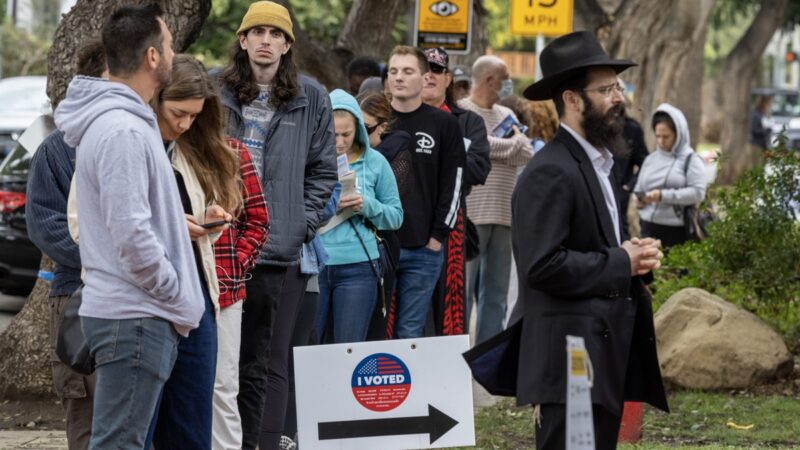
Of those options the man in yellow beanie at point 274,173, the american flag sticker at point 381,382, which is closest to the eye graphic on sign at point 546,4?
the american flag sticker at point 381,382

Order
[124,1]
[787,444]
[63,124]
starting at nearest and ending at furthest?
1. [63,124]
2. [787,444]
3. [124,1]

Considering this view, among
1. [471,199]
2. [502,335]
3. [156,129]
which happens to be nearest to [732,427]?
[471,199]

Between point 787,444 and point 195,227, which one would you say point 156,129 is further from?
point 787,444

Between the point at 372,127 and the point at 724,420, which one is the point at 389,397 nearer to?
the point at 372,127

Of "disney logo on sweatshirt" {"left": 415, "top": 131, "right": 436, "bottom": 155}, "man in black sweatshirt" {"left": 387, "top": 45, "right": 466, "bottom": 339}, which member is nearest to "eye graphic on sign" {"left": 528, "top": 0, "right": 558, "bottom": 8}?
"man in black sweatshirt" {"left": 387, "top": 45, "right": 466, "bottom": 339}

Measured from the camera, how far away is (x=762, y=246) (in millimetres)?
10711

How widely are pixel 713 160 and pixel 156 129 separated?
284 inches

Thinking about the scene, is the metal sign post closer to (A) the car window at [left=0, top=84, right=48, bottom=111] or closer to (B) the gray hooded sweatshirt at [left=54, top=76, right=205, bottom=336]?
(B) the gray hooded sweatshirt at [left=54, top=76, right=205, bottom=336]

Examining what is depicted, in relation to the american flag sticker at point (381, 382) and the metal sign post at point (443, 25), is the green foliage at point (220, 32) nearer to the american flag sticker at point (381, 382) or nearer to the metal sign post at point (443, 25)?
the metal sign post at point (443, 25)

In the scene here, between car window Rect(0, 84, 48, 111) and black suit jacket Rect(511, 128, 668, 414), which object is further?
car window Rect(0, 84, 48, 111)

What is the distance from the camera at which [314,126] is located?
22.2 feet

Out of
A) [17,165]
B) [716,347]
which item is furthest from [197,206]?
[17,165]

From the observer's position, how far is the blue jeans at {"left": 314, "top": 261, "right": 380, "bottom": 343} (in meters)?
7.66

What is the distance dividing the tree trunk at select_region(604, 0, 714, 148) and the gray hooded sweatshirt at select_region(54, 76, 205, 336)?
14.8m
